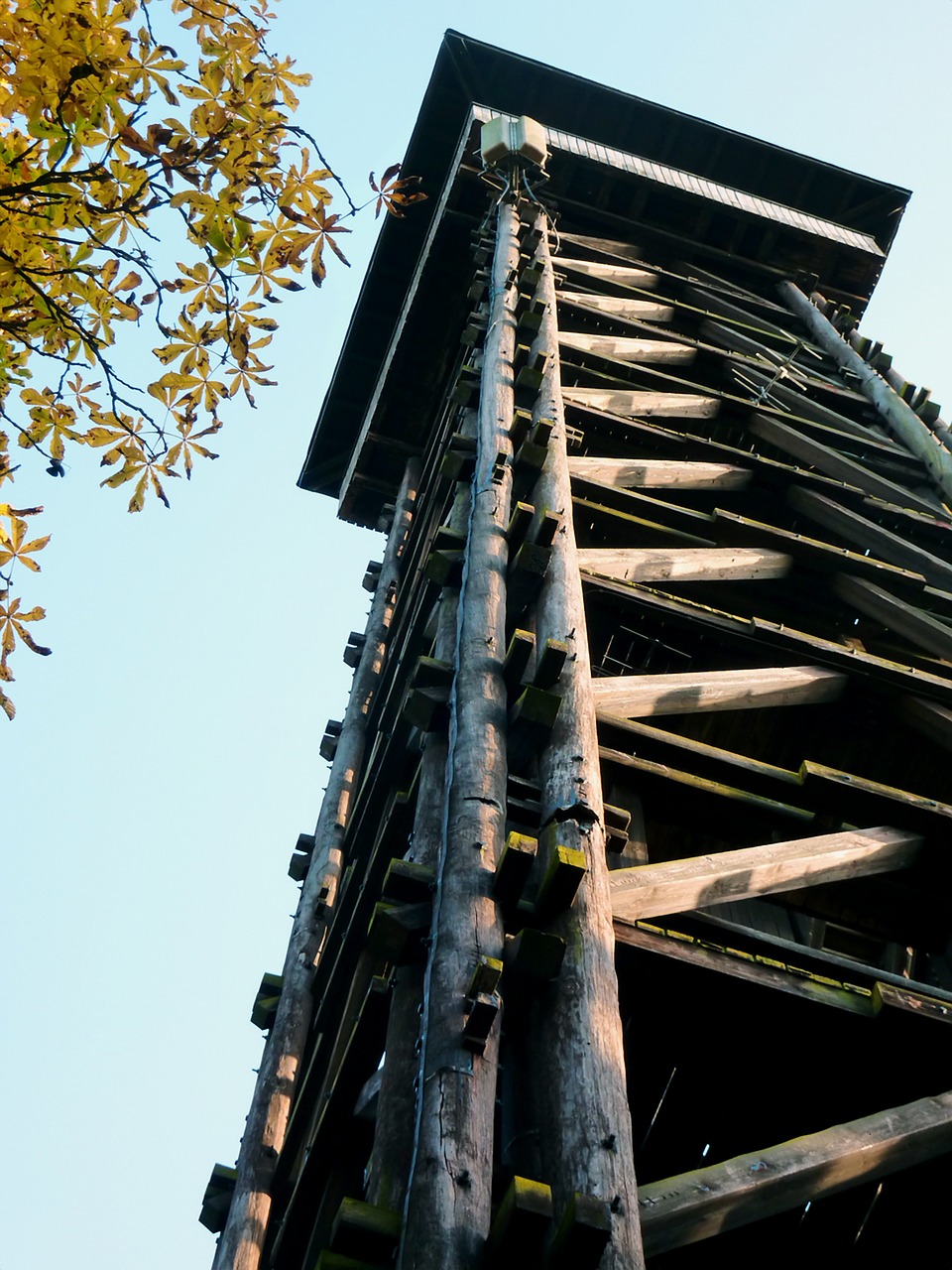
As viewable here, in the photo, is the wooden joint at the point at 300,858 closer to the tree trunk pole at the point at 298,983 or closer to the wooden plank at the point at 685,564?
the tree trunk pole at the point at 298,983

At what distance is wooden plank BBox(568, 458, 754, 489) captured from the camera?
676cm

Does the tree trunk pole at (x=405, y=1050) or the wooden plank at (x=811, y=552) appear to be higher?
the wooden plank at (x=811, y=552)

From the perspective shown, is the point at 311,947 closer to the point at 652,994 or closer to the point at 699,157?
the point at 652,994

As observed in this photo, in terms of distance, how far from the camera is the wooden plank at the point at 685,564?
5.77 m

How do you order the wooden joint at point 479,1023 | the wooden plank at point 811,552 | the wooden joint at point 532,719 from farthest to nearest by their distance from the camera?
the wooden plank at point 811,552, the wooden joint at point 532,719, the wooden joint at point 479,1023

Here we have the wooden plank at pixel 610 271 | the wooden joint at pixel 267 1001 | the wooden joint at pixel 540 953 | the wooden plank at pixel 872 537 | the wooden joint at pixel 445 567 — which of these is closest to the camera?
the wooden joint at pixel 540 953

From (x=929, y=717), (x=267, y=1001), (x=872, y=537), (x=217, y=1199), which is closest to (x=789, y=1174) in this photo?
(x=929, y=717)

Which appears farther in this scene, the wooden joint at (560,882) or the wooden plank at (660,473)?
the wooden plank at (660,473)

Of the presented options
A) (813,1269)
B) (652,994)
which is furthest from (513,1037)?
(813,1269)

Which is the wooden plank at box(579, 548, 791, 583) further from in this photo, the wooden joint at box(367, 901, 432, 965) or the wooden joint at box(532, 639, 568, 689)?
the wooden joint at box(367, 901, 432, 965)

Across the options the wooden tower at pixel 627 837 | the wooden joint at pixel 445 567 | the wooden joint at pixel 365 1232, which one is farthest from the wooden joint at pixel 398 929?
the wooden joint at pixel 445 567

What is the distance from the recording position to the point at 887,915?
4965 millimetres

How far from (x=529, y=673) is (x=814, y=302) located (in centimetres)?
997

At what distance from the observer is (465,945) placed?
3080 mm
